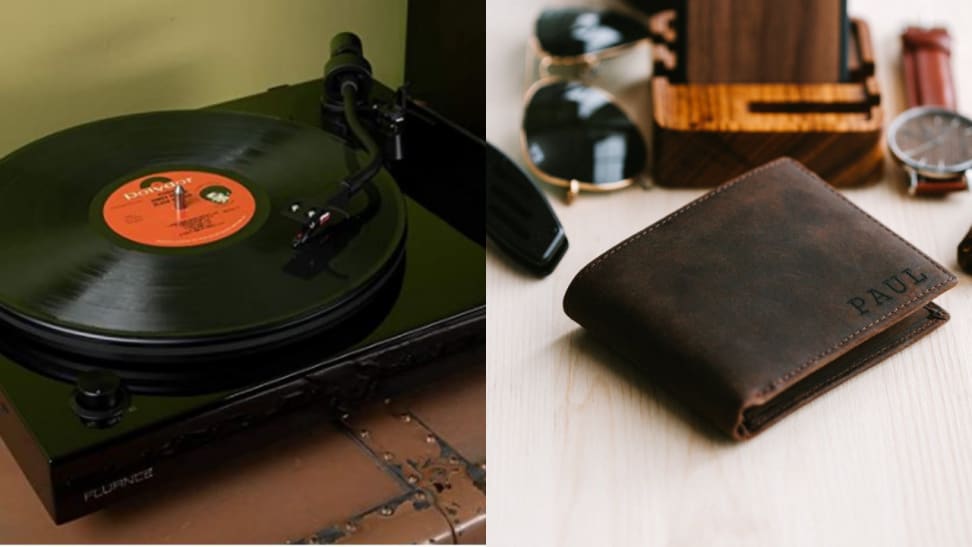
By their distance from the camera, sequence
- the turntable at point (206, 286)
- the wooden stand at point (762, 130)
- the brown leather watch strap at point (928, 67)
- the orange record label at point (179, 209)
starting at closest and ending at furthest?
the turntable at point (206, 286)
the orange record label at point (179, 209)
the wooden stand at point (762, 130)
the brown leather watch strap at point (928, 67)

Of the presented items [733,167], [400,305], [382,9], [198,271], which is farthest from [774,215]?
[382,9]

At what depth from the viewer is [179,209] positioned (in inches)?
40.6

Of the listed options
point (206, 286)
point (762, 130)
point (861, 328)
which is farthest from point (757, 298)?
point (206, 286)

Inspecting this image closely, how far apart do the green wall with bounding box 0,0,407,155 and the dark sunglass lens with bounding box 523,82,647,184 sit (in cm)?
20

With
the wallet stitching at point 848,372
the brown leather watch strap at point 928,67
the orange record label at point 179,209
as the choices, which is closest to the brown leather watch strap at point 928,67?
the brown leather watch strap at point 928,67

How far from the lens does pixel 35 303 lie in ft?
3.02

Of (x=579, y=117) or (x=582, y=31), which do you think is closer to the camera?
(x=579, y=117)

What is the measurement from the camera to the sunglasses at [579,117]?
1.21m

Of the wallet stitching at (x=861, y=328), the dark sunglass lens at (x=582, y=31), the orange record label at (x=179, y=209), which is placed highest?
the orange record label at (x=179, y=209)

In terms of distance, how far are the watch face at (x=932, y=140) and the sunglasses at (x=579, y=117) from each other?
224mm

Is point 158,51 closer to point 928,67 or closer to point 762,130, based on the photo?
point 762,130

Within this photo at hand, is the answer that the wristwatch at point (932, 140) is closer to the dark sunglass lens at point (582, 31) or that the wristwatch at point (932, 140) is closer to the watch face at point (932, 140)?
the watch face at point (932, 140)

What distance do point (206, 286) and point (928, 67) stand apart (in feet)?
2.48

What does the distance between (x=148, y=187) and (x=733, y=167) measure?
0.49 m
